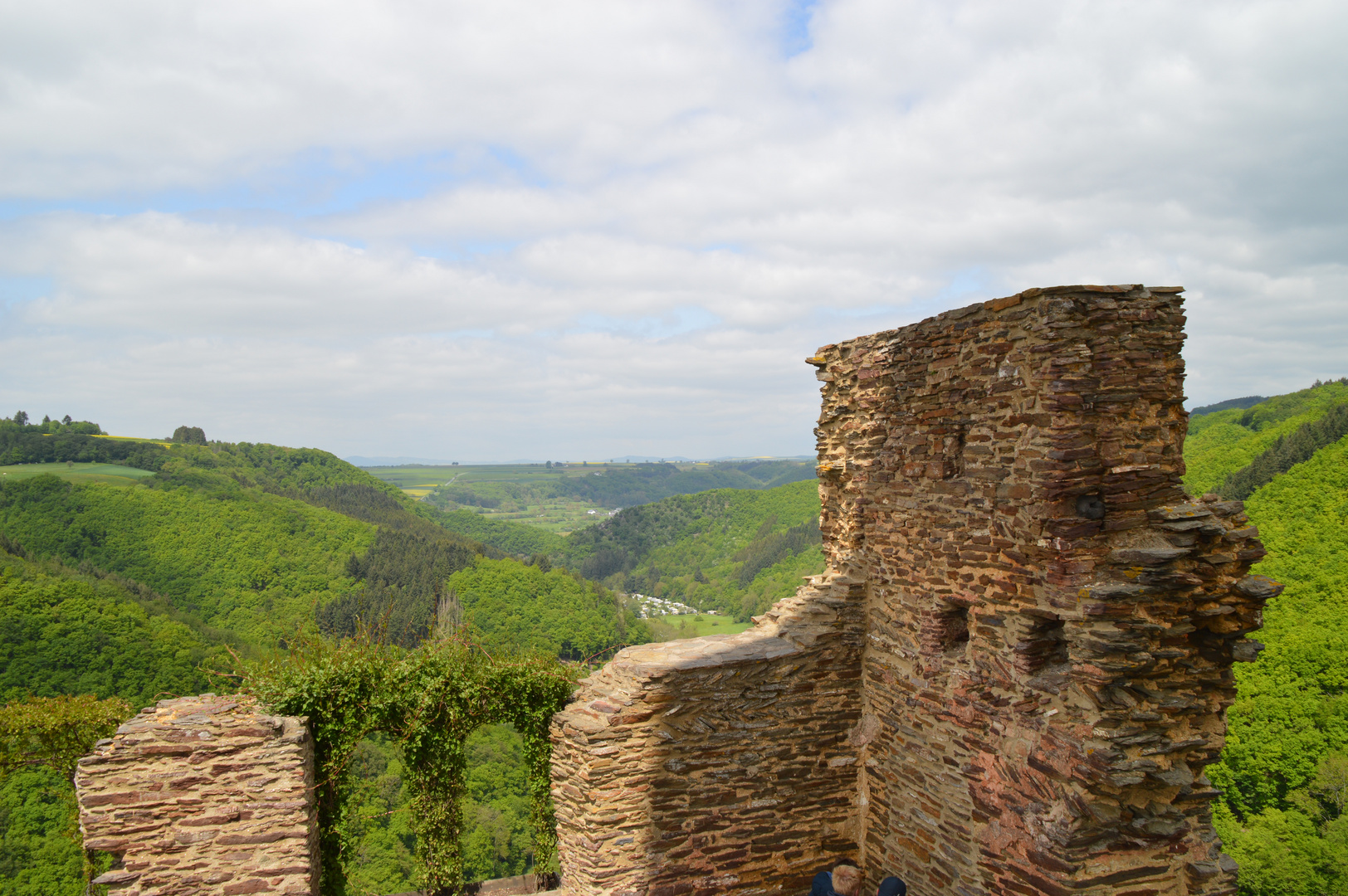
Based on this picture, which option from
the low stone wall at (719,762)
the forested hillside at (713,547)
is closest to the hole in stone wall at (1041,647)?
the low stone wall at (719,762)

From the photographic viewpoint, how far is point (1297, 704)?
28.9 meters

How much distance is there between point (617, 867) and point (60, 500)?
75.5 metres

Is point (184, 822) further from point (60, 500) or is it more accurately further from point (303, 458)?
point (303, 458)

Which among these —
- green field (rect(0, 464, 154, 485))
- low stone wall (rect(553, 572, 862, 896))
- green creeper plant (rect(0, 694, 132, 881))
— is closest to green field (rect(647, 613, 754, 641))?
green creeper plant (rect(0, 694, 132, 881))

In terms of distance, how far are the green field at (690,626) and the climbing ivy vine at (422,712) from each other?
47.4m

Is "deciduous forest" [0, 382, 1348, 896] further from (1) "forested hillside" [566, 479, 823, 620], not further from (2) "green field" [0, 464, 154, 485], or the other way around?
(1) "forested hillside" [566, 479, 823, 620]

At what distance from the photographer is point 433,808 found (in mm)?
9070

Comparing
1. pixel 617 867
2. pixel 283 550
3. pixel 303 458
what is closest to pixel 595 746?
pixel 617 867

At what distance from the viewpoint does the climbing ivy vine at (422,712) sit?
324 inches

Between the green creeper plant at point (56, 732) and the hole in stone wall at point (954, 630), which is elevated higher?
the hole in stone wall at point (954, 630)

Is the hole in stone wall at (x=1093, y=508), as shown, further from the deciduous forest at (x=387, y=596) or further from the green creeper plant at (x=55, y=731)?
the green creeper plant at (x=55, y=731)

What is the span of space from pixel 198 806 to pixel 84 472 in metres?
82.2

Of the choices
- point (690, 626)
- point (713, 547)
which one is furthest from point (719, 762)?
point (713, 547)

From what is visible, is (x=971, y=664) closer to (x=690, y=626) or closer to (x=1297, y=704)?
(x=1297, y=704)
